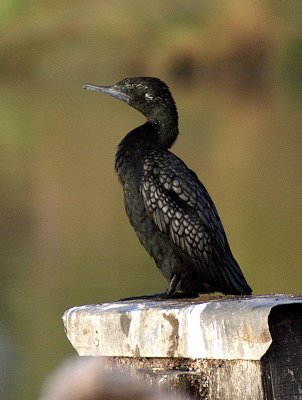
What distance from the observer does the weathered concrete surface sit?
3205mm

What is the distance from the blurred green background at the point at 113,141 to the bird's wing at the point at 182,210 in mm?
2217

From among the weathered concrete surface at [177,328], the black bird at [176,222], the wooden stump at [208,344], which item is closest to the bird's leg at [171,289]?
the black bird at [176,222]

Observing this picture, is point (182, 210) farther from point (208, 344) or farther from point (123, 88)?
point (208, 344)

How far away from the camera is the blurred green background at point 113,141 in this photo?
925 cm

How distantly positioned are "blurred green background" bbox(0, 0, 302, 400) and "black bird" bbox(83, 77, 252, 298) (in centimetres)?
214

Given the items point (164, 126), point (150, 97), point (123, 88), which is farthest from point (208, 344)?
point (123, 88)

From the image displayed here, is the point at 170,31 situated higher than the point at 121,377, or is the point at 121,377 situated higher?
the point at 170,31

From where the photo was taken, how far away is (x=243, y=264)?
9.64 metres

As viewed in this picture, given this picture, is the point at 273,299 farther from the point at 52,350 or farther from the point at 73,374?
the point at 52,350

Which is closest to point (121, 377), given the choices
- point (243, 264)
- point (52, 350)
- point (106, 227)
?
point (52, 350)

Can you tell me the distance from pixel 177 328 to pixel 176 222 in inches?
41.5

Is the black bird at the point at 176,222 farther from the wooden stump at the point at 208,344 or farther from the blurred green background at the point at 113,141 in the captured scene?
the blurred green background at the point at 113,141

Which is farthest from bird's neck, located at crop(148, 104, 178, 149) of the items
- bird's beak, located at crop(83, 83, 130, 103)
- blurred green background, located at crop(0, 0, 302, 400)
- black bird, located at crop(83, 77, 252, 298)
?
blurred green background, located at crop(0, 0, 302, 400)

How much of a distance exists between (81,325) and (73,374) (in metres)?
2.01
